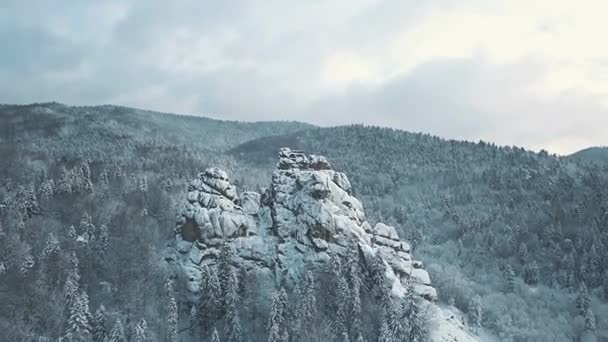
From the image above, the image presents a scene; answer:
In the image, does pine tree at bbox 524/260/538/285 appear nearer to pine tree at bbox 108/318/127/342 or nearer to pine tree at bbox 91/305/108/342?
pine tree at bbox 108/318/127/342

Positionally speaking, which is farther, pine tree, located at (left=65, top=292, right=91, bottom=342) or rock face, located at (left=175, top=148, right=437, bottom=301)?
rock face, located at (left=175, top=148, right=437, bottom=301)

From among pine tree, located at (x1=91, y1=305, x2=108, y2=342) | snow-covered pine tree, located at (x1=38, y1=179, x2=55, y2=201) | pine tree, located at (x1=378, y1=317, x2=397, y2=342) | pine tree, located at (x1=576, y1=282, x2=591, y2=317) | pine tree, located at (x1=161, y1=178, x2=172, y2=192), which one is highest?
pine tree, located at (x1=161, y1=178, x2=172, y2=192)

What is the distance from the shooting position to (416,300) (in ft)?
251

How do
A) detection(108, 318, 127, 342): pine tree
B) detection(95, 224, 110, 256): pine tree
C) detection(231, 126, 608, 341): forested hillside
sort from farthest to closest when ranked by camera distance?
detection(231, 126, 608, 341): forested hillside → detection(95, 224, 110, 256): pine tree → detection(108, 318, 127, 342): pine tree

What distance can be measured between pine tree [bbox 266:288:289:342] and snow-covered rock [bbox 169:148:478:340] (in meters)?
9.69

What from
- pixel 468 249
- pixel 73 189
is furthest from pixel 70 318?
pixel 468 249

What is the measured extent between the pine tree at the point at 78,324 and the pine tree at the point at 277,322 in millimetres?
25087

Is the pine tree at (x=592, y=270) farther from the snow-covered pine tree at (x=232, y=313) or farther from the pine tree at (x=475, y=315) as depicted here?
the snow-covered pine tree at (x=232, y=313)

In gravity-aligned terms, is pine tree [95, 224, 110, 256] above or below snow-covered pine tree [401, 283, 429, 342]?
above

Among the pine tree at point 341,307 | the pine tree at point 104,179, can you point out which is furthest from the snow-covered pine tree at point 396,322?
the pine tree at point 104,179

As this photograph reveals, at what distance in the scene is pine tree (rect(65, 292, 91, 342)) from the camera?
6469 cm

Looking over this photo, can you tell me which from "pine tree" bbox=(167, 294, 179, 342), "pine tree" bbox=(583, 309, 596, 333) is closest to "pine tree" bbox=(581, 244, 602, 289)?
"pine tree" bbox=(583, 309, 596, 333)

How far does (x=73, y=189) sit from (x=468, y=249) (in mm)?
126342

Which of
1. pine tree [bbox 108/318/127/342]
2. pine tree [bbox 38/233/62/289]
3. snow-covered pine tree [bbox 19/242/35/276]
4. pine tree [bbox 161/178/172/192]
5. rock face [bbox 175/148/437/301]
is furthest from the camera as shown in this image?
pine tree [bbox 161/178/172/192]
